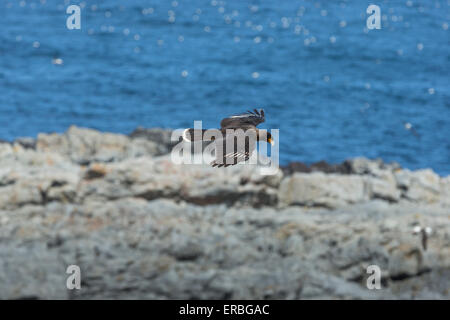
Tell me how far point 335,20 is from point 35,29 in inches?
1188

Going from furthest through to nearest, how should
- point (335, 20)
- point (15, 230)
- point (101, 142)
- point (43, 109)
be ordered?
point (335, 20)
point (43, 109)
point (101, 142)
point (15, 230)

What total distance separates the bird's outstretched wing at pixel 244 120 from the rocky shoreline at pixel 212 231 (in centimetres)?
803

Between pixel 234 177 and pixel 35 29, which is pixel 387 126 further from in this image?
pixel 35 29

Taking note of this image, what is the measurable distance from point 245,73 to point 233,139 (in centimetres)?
4729

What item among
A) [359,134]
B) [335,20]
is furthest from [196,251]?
[335,20]

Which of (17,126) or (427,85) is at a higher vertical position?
(427,85)

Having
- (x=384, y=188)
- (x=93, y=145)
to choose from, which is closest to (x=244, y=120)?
(x=384, y=188)

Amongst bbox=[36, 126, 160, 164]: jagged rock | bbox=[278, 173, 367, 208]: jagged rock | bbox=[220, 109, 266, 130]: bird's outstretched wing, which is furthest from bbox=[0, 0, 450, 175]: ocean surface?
bbox=[220, 109, 266, 130]: bird's outstretched wing

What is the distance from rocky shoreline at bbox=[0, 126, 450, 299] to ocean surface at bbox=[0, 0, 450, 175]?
17042 mm

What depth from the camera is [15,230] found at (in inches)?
771

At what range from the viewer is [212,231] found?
19703 mm

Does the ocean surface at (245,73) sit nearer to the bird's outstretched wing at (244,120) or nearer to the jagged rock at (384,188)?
the jagged rock at (384,188)

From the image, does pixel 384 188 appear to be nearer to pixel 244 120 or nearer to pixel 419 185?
pixel 419 185

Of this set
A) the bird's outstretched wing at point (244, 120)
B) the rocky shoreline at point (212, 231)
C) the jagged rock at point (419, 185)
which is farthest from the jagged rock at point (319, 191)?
the bird's outstretched wing at point (244, 120)
